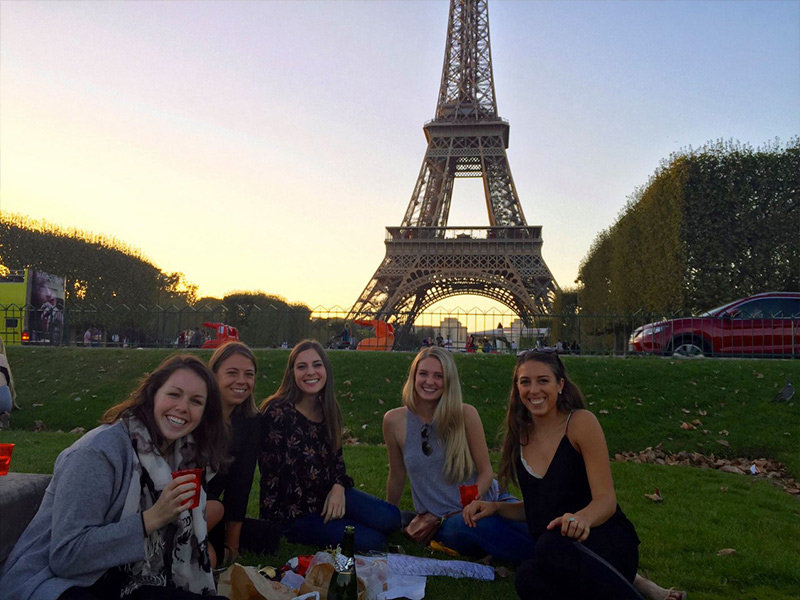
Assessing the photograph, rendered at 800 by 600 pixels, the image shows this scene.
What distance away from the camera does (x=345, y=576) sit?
118 inches

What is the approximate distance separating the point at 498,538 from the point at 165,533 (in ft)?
7.88

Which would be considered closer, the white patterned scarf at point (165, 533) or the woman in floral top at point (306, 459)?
the white patterned scarf at point (165, 533)

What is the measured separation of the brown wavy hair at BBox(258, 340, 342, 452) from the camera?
4566 mm

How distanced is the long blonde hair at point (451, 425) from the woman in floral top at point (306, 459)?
71cm

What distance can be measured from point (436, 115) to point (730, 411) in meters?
34.3

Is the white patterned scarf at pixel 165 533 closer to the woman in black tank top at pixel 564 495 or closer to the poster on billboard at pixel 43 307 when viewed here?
the woman in black tank top at pixel 564 495

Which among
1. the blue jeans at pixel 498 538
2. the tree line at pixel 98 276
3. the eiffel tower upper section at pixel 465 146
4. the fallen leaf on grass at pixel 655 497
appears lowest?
the fallen leaf on grass at pixel 655 497

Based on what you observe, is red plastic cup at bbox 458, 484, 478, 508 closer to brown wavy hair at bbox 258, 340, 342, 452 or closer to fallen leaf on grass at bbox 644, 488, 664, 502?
brown wavy hair at bbox 258, 340, 342, 452

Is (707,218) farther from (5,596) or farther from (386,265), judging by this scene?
(5,596)

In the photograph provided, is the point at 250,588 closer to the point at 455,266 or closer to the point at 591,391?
the point at 591,391

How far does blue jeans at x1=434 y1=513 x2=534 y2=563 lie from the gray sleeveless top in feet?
0.84

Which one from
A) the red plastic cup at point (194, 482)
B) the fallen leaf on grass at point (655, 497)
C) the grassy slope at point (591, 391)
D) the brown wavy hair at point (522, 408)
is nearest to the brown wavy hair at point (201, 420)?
the red plastic cup at point (194, 482)

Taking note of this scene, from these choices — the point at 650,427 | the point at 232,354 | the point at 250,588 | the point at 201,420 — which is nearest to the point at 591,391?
the point at 650,427

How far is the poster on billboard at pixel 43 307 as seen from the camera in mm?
21094
